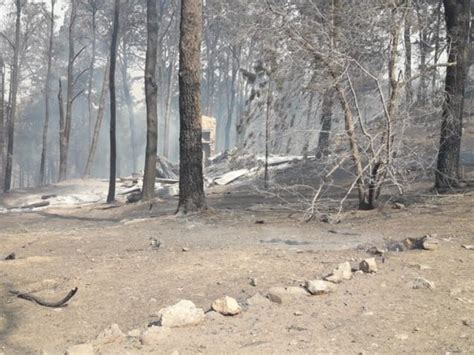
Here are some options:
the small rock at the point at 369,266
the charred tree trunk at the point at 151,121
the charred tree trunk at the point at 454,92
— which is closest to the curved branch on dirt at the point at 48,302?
the small rock at the point at 369,266

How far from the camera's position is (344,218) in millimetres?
8492

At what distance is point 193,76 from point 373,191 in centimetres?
383

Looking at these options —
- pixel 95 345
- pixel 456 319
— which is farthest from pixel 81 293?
pixel 456 319

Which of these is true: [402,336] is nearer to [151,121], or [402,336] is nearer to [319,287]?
[319,287]

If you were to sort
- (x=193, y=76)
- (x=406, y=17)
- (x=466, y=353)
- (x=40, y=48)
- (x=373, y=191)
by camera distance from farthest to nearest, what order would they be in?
(x=40, y=48), (x=193, y=76), (x=373, y=191), (x=406, y=17), (x=466, y=353)

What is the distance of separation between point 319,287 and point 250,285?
0.78m

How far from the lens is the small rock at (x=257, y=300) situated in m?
4.36

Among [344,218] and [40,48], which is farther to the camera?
[40,48]

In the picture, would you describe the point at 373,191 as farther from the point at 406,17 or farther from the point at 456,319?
the point at 456,319

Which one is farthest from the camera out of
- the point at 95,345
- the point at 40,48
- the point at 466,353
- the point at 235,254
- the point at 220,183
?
the point at 40,48

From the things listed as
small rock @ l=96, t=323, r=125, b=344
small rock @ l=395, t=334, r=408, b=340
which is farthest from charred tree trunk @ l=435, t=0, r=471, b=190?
small rock @ l=96, t=323, r=125, b=344

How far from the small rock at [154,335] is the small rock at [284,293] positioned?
0.98 m

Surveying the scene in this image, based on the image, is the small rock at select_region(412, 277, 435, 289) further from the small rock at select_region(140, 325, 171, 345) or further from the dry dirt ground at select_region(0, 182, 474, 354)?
the small rock at select_region(140, 325, 171, 345)

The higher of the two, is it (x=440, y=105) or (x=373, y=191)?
(x=440, y=105)
